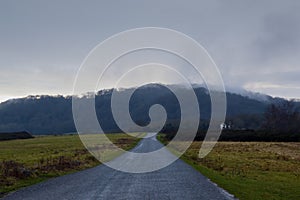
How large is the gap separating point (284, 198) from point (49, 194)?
1088 cm

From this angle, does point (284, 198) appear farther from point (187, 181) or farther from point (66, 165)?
point (66, 165)

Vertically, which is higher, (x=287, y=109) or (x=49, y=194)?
(x=287, y=109)

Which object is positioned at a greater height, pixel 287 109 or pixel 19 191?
pixel 287 109

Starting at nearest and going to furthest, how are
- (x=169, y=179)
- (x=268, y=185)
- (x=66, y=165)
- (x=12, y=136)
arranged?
(x=268, y=185), (x=169, y=179), (x=66, y=165), (x=12, y=136)

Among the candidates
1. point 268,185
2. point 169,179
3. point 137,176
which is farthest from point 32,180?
point 268,185

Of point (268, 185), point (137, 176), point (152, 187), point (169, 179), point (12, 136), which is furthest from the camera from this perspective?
point (12, 136)

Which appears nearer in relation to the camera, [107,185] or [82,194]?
[82,194]

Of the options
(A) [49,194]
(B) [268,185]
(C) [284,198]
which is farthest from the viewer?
(B) [268,185]

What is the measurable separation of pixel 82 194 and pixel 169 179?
24.2ft

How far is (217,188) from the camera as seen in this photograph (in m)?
19.6

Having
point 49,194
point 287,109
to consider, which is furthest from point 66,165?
point 287,109

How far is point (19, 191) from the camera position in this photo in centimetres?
2117

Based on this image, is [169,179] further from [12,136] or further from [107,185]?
[12,136]

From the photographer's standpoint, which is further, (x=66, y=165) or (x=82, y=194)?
(x=66, y=165)
